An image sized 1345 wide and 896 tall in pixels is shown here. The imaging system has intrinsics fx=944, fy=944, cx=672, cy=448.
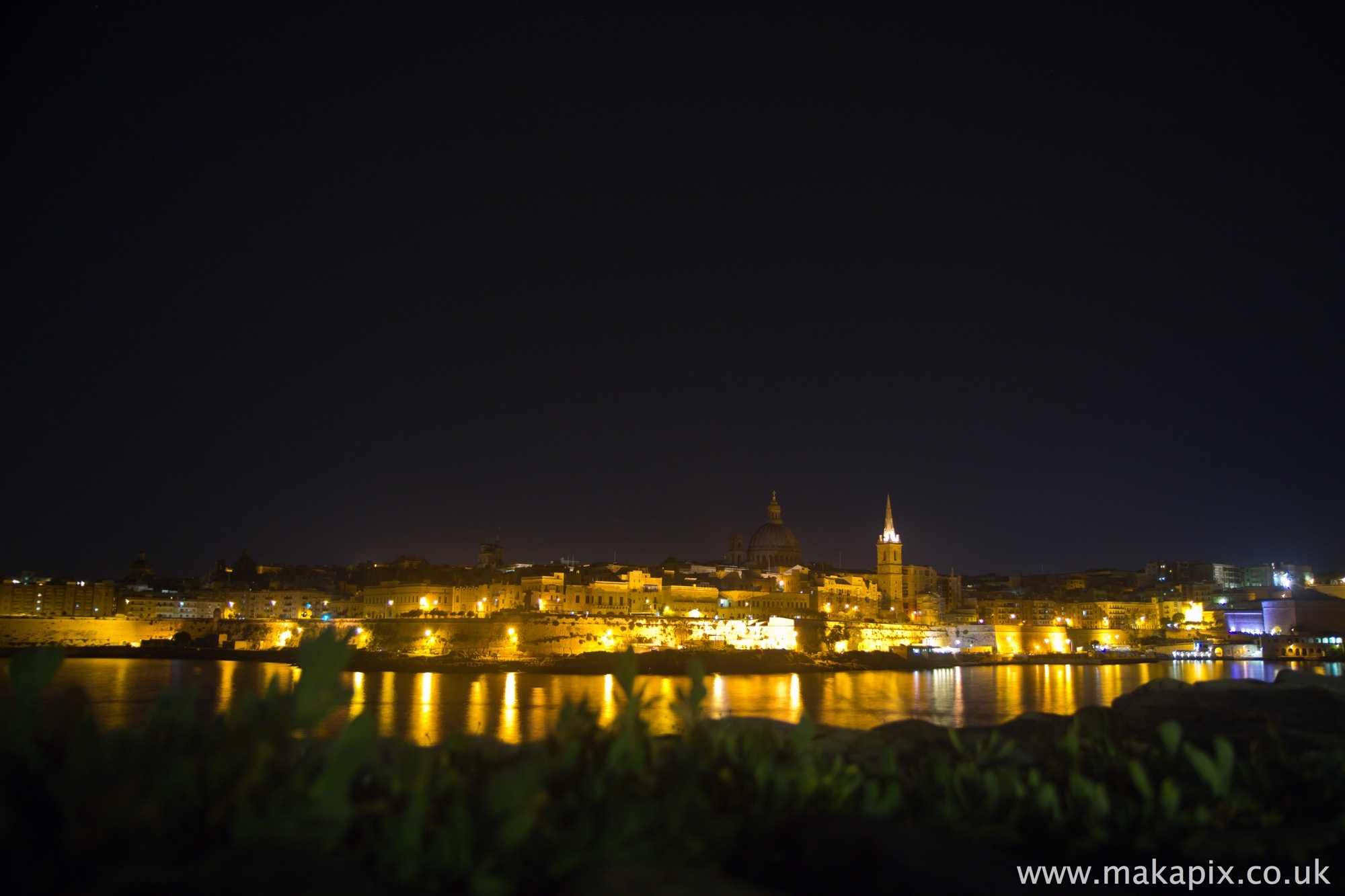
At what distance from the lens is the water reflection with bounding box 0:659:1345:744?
25344 millimetres

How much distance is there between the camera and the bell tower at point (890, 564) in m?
107

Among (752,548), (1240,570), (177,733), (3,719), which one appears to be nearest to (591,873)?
(177,733)

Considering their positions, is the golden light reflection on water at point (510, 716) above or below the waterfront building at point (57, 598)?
below

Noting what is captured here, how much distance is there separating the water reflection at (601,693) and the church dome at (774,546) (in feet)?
148

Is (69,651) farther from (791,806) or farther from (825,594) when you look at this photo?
(791,806)

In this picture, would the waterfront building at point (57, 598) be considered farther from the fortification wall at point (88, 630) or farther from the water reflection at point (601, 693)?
the water reflection at point (601, 693)

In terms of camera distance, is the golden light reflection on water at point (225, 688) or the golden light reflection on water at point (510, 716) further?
the golden light reflection on water at point (225, 688)

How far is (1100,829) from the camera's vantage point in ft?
19.3

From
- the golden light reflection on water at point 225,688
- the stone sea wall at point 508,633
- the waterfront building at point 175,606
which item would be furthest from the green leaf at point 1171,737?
the waterfront building at point 175,606

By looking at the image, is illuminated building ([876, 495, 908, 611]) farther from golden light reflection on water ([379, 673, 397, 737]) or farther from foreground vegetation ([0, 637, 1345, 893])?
foreground vegetation ([0, 637, 1345, 893])

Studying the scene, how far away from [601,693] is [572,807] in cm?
3321

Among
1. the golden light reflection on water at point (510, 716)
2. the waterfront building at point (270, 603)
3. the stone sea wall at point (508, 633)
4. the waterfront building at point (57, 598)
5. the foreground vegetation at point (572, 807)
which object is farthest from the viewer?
the waterfront building at point (270, 603)

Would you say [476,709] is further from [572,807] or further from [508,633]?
[508,633]

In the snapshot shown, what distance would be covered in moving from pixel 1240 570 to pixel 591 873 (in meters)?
173
